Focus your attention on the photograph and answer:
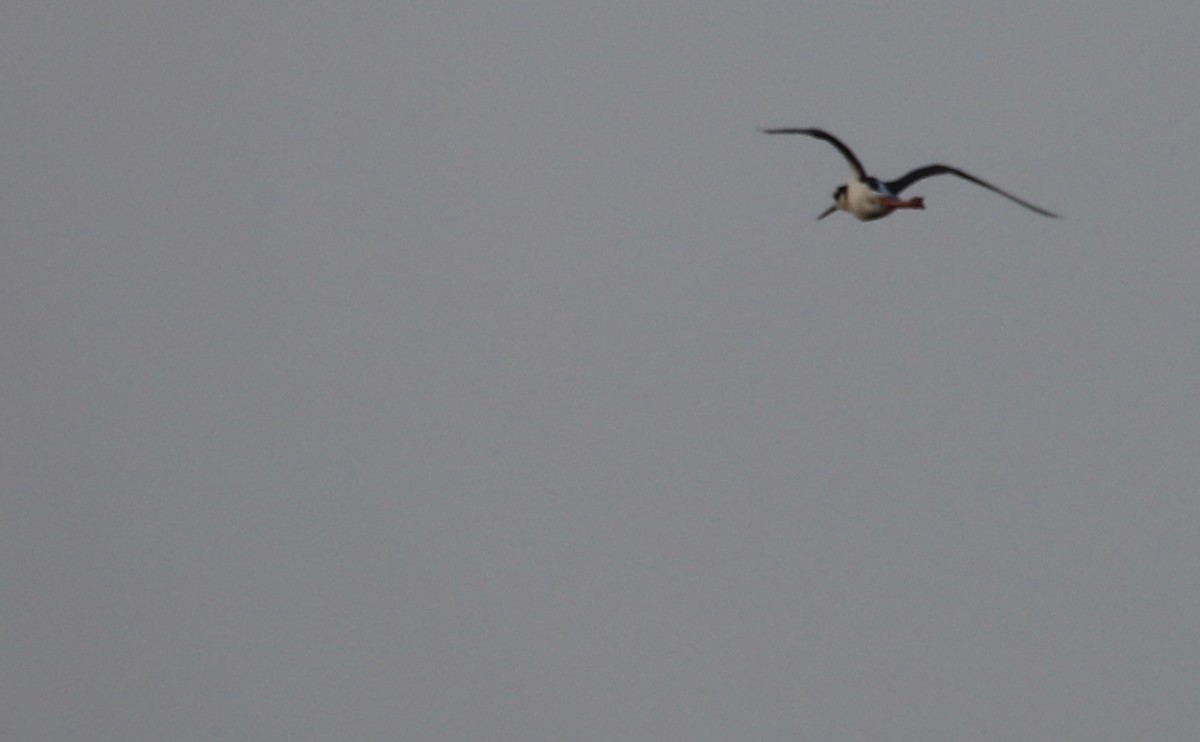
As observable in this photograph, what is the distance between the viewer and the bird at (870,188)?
28.0 metres

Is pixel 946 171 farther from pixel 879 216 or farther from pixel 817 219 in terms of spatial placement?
pixel 817 219

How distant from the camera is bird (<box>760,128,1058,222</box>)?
92.0 feet

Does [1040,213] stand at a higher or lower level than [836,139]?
lower

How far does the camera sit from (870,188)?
29.5 m

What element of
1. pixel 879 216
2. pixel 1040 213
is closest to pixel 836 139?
pixel 879 216

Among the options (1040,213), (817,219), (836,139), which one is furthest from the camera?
(817,219)

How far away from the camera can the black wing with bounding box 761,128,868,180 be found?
2726 centimetres

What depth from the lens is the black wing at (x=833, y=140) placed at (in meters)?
27.3

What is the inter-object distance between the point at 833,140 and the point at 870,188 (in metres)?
1.24

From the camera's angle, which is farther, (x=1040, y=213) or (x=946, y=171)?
(x=946, y=171)

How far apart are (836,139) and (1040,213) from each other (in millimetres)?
4002

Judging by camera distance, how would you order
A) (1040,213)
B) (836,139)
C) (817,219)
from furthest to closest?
1. (817,219)
2. (836,139)
3. (1040,213)

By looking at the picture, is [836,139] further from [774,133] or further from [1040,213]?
[1040,213]

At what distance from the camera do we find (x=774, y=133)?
27.1m
